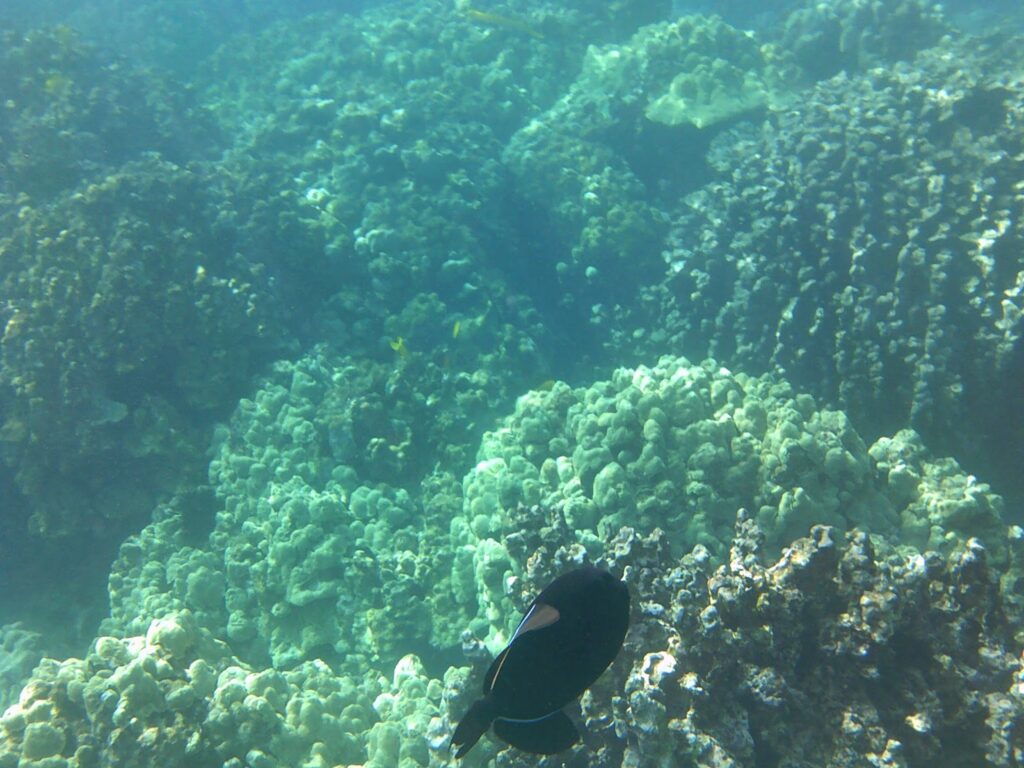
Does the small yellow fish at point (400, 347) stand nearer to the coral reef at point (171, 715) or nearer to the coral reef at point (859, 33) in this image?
the coral reef at point (171, 715)

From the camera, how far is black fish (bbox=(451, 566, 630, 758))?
6.23ft

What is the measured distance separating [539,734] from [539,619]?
498 millimetres

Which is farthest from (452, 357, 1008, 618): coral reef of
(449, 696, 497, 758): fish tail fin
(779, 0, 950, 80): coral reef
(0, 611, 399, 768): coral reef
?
(779, 0, 950, 80): coral reef

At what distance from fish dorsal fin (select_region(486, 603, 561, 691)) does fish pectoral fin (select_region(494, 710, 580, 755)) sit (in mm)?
225

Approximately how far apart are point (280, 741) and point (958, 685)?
4.38 metres

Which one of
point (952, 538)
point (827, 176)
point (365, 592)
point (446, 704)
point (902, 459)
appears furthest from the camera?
point (827, 176)

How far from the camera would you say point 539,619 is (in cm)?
191

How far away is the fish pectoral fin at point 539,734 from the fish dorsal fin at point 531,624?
0.74 feet

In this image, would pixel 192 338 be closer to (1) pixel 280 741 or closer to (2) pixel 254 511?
(2) pixel 254 511

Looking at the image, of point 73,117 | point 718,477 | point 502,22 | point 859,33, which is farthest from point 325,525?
point 859,33

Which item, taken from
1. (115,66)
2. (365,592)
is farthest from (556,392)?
(115,66)

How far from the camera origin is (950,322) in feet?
20.3

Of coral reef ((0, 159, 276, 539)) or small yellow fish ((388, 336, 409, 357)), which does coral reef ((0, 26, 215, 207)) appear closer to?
coral reef ((0, 159, 276, 539))

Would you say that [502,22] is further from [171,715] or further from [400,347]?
[171,715]
